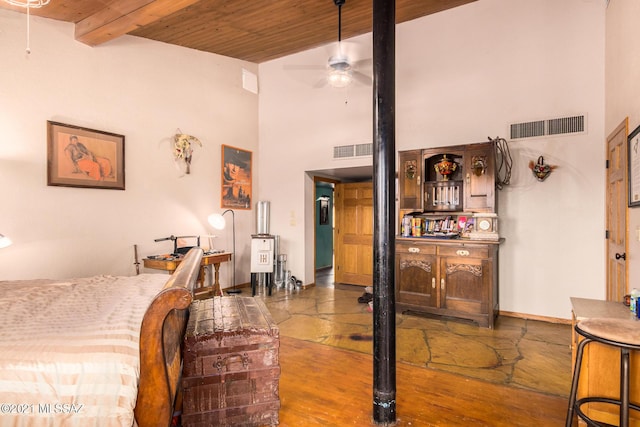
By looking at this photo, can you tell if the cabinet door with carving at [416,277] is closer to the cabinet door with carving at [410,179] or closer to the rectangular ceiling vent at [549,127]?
the cabinet door with carving at [410,179]

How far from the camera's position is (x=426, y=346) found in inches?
134

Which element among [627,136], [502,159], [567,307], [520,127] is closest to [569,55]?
[520,127]

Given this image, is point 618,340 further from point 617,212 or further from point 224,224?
point 224,224

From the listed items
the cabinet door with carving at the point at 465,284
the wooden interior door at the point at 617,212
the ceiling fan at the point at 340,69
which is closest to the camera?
the wooden interior door at the point at 617,212

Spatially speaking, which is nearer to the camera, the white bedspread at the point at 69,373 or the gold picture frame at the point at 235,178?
the white bedspread at the point at 69,373

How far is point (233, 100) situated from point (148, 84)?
1530 mm

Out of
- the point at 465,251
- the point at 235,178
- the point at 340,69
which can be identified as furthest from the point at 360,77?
the point at 465,251

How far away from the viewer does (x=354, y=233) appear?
21.8ft

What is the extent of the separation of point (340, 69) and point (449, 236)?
280 centimetres

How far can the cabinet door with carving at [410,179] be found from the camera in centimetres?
465

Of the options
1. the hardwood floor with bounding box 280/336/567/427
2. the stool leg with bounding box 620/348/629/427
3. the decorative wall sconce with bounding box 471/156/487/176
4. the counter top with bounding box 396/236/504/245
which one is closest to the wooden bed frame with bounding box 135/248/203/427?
the hardwood floor with bounding box 280/336/567/427

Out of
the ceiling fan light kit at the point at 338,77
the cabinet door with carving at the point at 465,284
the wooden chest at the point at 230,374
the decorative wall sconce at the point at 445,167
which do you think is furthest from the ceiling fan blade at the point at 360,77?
the wooden chest at the point at 230,374

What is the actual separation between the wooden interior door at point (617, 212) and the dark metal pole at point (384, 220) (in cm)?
223

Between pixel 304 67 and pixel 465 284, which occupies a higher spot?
pixel 304 67
